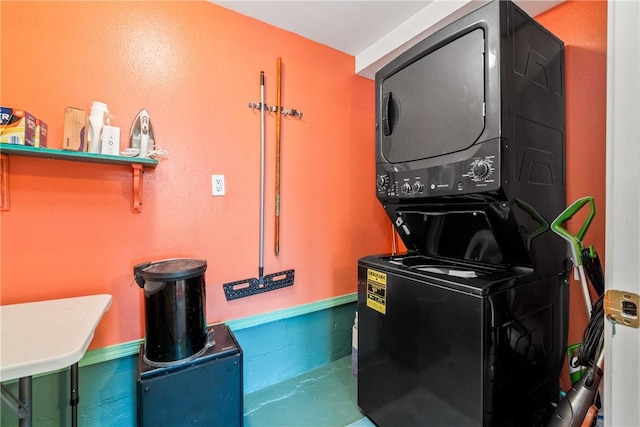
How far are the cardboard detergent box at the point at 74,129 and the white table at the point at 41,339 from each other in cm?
69

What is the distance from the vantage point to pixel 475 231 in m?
1.34

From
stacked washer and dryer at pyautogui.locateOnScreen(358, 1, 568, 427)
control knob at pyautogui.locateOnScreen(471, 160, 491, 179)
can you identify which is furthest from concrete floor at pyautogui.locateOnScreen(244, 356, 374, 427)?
control knob at pyautogui.locateOnScreen(471, 160, 491, 179)

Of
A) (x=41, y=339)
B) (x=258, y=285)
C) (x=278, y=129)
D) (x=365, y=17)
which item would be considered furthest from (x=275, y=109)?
(x=41, y=339)

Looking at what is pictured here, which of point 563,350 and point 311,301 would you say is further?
point 311,301

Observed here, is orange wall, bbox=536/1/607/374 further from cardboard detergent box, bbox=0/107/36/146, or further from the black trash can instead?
cardboard detergent box, bbox=0/107/36/146

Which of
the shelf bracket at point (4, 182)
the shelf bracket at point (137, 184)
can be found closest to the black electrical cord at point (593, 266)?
the shelf bracket at point (137, 184)

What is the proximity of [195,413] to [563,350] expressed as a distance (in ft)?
5.86

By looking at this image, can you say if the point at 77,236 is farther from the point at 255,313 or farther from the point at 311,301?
the point at 311,301

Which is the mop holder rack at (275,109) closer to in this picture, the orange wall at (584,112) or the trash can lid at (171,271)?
the trash can lid at (171,271)

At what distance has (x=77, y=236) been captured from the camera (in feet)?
4.63

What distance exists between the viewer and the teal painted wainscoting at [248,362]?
1.37 m

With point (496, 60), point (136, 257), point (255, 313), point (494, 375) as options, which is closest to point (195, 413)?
point (255, 313)

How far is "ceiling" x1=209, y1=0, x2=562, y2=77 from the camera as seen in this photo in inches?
64.7

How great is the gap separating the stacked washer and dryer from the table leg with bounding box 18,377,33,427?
1.38 metres
